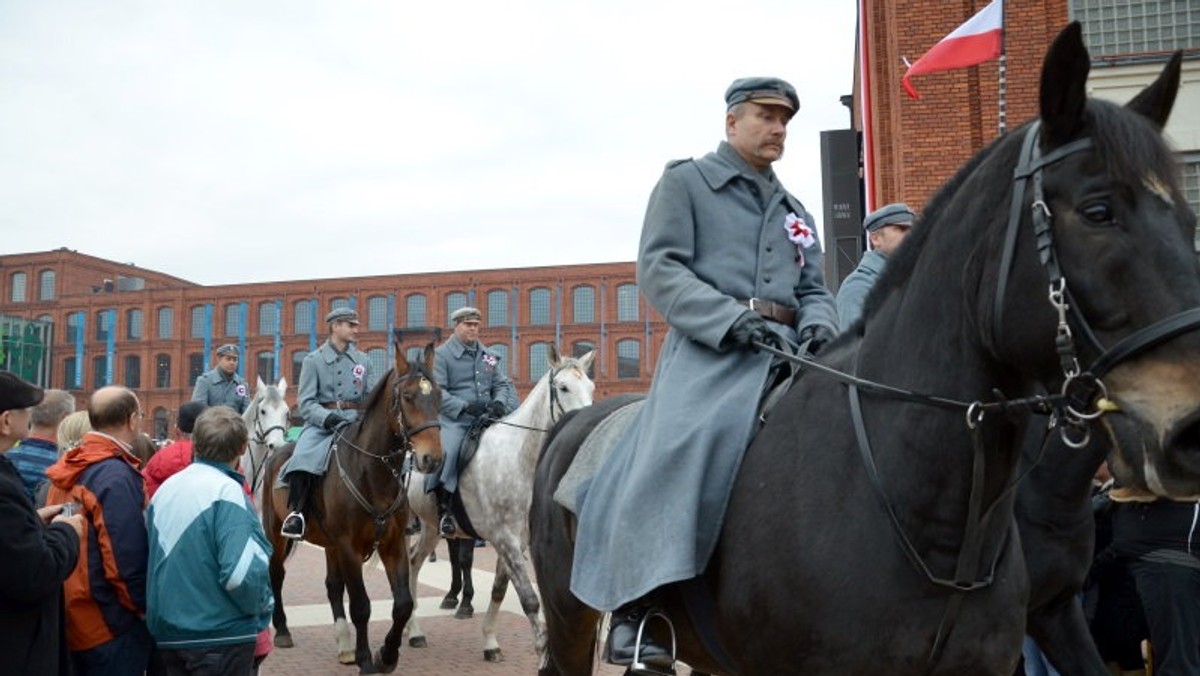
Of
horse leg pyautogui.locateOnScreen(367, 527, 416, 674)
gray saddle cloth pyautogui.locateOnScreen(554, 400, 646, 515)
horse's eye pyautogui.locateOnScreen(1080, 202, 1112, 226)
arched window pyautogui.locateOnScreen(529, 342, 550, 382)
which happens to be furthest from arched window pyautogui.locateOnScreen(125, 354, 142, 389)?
horse's eye pyautogui.locateOnScreen(1080, 202, 1112, 226)

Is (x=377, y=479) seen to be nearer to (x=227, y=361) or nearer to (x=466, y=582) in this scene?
(x=466, y=582)

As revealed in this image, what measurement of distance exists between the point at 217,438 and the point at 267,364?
76753mm

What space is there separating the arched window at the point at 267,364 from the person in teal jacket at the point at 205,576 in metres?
75.8

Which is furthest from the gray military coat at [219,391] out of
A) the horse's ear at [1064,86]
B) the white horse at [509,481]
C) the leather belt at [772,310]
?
the horse's ear at [1064,86]

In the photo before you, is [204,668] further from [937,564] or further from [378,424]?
[378,424]

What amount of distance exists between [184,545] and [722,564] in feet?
9.63

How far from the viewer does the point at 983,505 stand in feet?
9.16

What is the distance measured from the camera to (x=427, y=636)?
10352mm

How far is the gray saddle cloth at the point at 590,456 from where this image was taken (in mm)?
4086

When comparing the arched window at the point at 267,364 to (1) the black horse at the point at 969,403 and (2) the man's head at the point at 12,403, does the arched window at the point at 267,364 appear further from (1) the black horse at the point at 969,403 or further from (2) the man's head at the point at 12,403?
(1) the black horse at the point at 969,403

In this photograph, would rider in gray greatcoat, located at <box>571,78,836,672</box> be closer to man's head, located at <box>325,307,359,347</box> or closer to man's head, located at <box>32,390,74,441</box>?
man's head, located at <box>32,390,74,441</box>

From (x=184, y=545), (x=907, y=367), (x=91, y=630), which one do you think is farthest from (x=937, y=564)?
(x=91, y=630)

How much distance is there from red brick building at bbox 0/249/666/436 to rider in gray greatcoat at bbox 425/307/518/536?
58.3 m

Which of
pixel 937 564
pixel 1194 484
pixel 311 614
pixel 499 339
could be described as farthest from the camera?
pixel 499 339
